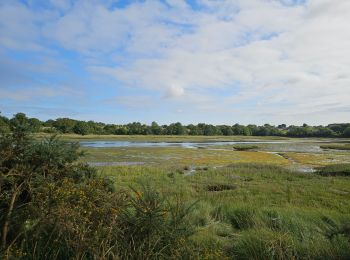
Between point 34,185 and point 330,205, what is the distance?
13145 millimetres

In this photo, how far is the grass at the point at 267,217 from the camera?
19.3 feet

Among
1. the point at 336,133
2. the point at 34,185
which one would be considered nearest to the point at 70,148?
the point at 34,185

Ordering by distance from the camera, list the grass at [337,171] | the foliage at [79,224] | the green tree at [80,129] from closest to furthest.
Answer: the foliage at [79,224], the grass at [337,171], the green tree at [80,129]

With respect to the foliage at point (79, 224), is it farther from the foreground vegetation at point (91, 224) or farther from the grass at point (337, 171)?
the grass at point (337, 171)

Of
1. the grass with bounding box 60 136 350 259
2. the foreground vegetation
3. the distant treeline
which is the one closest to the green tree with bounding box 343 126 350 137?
the distant treeline

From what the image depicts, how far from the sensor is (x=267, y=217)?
9703 mm

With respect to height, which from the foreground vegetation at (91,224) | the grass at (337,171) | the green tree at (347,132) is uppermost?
the green tree at (347,132)

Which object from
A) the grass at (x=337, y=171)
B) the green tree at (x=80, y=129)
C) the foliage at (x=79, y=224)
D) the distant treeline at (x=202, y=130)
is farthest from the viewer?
the distant treeline at (x=202, y=130)

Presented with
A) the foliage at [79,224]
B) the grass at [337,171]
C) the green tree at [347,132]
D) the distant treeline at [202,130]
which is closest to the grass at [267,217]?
the foliage at [79,224]

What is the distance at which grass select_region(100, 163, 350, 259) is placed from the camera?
5879 millimetres

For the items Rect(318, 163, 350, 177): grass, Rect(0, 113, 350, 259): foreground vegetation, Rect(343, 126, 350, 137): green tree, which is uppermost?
Rect(343, 126, 350, 137): green tree

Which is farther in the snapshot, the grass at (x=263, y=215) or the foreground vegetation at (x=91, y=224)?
the grass at (x=263, y=215)

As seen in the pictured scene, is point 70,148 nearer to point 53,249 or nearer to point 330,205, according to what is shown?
point 53,249

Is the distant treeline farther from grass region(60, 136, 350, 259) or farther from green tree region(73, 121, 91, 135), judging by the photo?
grass region(60, 136, 350, 259)
